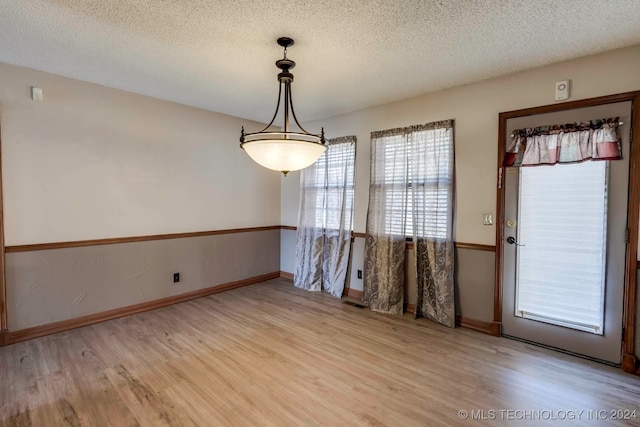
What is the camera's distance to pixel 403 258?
11.7 ft

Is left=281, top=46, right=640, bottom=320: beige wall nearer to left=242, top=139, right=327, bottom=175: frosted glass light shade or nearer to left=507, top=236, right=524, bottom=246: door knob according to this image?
left=507, top=236, right=524, bottom=246: door knob

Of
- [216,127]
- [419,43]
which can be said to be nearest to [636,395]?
[419,43]

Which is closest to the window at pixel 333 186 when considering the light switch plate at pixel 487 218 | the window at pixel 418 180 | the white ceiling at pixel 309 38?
the window at pixel 418 180

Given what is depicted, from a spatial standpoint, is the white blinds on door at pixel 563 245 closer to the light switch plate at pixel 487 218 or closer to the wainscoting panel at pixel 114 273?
the light switch plate at pixel 487 218

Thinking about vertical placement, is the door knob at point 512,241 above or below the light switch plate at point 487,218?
below

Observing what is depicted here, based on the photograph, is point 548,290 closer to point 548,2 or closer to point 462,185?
point 462,185

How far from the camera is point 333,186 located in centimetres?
426

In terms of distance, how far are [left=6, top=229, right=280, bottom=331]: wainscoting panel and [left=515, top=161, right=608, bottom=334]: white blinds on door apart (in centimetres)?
359

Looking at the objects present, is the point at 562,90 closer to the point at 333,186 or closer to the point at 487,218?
the point at 487,218

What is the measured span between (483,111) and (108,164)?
13.2 feet

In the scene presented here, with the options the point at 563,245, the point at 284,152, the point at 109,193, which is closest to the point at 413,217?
the point at 563,245

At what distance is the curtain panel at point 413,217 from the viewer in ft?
10.7

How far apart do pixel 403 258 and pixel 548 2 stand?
2555 millimetres

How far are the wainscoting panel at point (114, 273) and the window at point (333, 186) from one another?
4.01 feet
